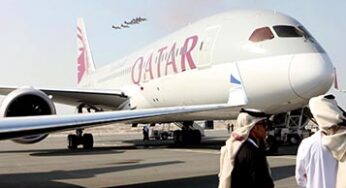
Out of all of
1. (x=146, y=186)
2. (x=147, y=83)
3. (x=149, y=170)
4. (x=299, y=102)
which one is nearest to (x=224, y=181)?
(x=146, y=186)

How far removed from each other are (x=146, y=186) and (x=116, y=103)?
11.6 metres

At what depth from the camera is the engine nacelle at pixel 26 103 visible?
9.66 metres

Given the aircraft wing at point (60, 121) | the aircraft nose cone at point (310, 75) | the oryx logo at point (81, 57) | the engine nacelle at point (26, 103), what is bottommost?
the aircraft wing at point (60, 121)

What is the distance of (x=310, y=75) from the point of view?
11.6m

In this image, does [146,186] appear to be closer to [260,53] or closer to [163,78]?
[260,53]

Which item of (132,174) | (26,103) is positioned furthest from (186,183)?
(26,103)

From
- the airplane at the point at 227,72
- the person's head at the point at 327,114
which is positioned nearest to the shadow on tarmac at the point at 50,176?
the airplane at the point at 227,72

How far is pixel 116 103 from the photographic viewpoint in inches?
776

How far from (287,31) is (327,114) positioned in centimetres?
1042

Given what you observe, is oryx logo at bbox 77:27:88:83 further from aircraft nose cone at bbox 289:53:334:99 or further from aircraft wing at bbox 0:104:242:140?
aircraft wing at bbox 0:104:242:140

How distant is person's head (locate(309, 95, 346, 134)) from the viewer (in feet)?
10.8

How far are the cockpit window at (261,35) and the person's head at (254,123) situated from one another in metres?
9.48

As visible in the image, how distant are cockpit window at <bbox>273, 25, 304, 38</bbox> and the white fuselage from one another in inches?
4.8

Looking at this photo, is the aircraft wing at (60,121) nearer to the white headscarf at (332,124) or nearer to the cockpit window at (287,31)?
the white headscarf at (332,124)
